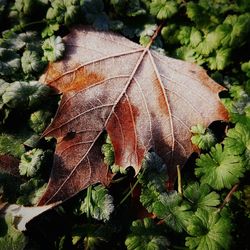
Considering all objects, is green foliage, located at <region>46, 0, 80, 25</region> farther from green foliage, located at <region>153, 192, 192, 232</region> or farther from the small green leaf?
green foliage, located at <region>153, 192, 192, 232</region>

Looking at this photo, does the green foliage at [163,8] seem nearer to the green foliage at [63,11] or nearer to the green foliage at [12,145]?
the green foliage at [63,11]

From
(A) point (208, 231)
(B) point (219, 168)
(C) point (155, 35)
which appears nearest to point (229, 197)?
(B) point (219, 168)

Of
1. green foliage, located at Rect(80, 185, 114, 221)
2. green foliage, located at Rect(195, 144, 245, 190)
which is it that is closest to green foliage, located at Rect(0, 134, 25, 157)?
green foliage, located at Rect(80, 185, 114, 221)

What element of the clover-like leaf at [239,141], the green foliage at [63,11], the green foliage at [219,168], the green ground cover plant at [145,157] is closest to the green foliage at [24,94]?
the green ground cover plant at [145,157]

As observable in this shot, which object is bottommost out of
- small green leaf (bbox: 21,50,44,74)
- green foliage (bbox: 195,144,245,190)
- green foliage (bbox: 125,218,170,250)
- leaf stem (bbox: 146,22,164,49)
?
green foliage (bbox: 125,218,170,250)

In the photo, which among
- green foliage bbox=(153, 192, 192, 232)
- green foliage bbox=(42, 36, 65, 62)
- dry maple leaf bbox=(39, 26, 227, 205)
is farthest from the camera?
green foliage bbox=(42, 36, 65, 62)

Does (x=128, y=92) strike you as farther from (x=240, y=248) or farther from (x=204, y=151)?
Result: (x=240, y=248)

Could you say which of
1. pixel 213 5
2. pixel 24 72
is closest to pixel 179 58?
pixel 213 5
